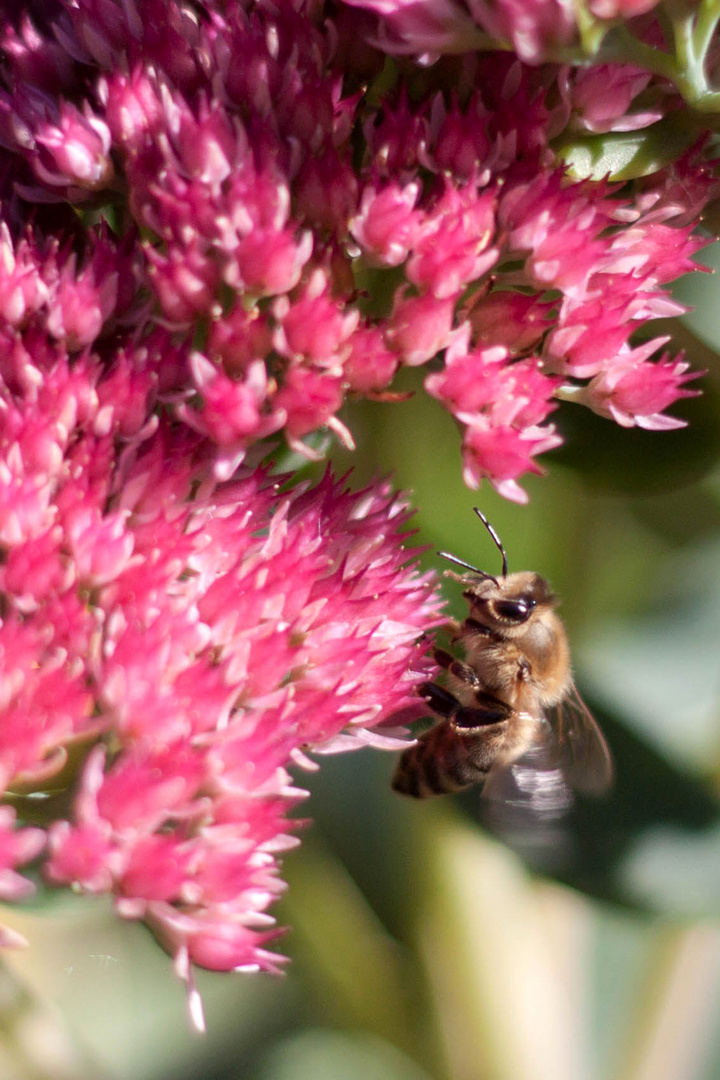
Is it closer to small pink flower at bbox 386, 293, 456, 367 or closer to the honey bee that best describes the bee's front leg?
the honey bee

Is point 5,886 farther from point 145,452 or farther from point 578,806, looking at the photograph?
point 578,806

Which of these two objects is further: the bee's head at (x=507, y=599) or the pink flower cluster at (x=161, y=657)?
the bee's head at (x=507, y=599)

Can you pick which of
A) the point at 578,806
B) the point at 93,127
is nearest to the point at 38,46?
the point at 93,127

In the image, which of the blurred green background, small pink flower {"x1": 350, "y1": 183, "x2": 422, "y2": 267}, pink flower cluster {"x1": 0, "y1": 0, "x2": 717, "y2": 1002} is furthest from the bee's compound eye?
small pink flower {"x1": 350, "y1": 183, "x2": 422, "y2": 267}

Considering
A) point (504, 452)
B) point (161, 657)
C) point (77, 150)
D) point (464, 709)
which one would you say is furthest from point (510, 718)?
point (77, 150)

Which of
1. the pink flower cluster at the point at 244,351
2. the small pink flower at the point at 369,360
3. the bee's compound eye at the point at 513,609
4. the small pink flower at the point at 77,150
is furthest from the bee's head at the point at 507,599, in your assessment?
the small pink flower at the point at 77,150

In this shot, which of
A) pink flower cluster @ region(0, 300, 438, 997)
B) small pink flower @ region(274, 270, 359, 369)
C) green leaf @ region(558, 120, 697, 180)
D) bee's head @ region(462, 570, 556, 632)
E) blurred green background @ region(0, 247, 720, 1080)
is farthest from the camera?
blurred green background @ region(0, 247, 720, 1080)

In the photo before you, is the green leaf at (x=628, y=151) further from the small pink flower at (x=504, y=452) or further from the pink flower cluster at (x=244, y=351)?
the small pink flower at (x=504, y=452)
